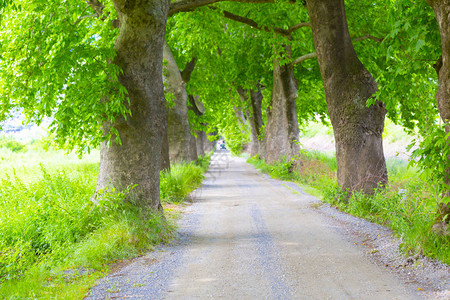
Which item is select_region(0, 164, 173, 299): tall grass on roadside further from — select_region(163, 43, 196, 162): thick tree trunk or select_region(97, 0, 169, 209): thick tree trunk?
select_region(163, 43, 196, 162): thick tree trunk

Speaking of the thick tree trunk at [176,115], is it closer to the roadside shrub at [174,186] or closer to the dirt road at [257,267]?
the roadside shrub at [174,186]

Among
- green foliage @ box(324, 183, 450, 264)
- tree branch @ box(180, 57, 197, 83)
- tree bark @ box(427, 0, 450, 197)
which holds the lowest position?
green foliage @ box(324, 183, 450, 264)

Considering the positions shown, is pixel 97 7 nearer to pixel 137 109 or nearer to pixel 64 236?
pixel 137 109

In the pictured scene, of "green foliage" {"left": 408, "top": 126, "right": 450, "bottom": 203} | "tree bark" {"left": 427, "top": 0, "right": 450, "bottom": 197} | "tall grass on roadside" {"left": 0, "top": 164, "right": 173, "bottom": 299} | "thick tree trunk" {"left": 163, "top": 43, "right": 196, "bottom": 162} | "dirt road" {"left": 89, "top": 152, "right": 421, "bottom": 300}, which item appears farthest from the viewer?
"thick tree trunk" {"left": 163, "top": 43, "right": 196, "bottom": 162}

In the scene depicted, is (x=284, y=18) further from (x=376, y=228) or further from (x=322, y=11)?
(x=376, y=228)

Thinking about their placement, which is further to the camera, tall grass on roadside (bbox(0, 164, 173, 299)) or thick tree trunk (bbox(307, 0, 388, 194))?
thick tree trunk (bbox(307, 0, 388, 194))

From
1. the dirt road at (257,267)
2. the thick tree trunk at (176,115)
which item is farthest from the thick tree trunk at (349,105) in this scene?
the thick tree trunk at (176,115)

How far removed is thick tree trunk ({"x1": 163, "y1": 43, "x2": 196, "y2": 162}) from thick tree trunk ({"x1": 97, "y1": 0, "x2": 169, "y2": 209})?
9209 mm

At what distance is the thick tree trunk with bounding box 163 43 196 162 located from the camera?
1712cm

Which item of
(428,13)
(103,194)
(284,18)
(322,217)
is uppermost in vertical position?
(284,18)

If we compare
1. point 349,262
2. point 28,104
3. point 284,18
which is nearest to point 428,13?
point 349,262

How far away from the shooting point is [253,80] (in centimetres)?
2412

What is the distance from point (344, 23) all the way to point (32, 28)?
733cm

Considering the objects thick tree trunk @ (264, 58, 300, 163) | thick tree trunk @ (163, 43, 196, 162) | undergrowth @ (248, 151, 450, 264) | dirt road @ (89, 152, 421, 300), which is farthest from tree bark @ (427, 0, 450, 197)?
thick tree trunk @ (264, 58, 300, 163)
